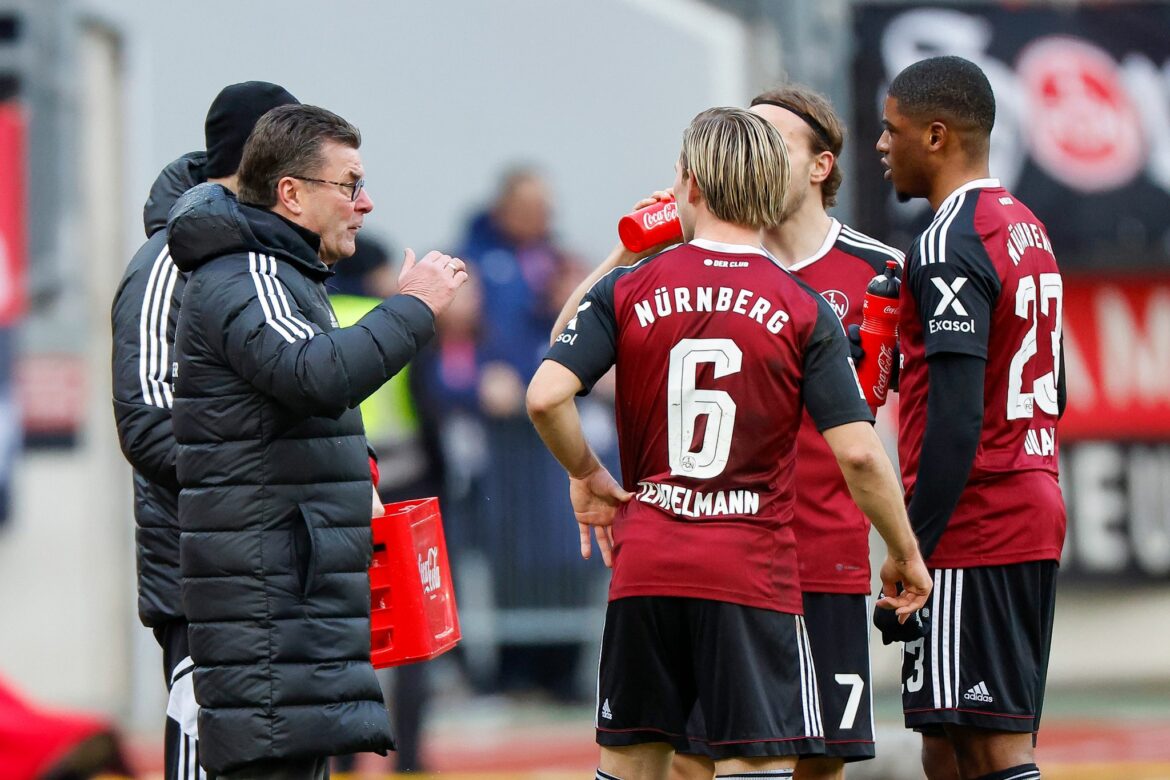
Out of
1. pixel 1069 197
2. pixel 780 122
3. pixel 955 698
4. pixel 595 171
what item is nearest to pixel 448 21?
pixel 595 171

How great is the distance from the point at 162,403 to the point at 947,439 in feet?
6.68

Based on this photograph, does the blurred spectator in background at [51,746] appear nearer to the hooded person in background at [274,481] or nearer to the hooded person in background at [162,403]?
the hooded person in background at [162,403]

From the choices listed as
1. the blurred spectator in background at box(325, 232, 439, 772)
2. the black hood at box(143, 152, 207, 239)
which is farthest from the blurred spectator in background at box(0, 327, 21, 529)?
the black hood at box(143, 152, 207, 239)

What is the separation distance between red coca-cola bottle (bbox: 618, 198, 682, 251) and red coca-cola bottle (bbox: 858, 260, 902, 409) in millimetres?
563

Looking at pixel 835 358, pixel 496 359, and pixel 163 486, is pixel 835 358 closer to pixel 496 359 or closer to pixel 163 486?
pixel 163 486

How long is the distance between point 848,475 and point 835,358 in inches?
10.9

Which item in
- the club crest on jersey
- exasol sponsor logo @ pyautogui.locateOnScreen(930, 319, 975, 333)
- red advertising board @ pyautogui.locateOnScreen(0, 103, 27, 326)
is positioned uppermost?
red advertising board @ pyautogui.locateOnScreen(0, 103, 27, 326)

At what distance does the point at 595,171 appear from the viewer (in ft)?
39.5

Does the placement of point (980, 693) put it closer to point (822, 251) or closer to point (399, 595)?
point (822, 251)

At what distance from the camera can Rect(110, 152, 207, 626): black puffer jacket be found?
464 cm

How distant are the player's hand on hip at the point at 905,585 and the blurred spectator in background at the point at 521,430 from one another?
6.91m

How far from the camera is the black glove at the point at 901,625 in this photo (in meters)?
4.54

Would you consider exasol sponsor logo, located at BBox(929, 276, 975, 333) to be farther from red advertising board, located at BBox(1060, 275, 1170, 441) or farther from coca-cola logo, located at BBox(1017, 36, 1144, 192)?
red advertising board, located at BBox(1060, 275, 1170, 441)

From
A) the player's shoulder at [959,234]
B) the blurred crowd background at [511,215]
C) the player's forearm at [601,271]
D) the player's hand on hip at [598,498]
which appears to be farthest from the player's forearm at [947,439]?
the blurred crowd background at [511,215]
